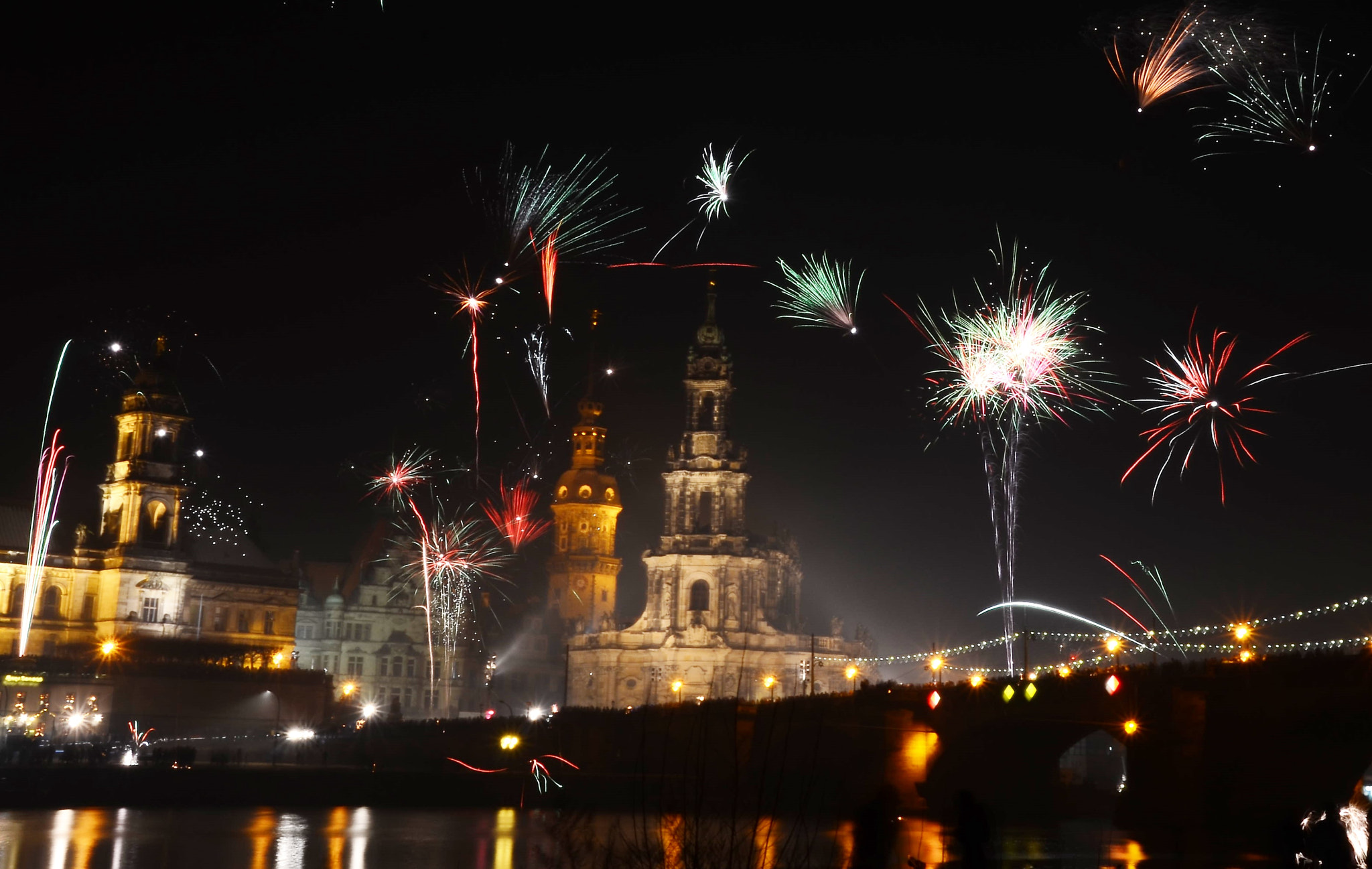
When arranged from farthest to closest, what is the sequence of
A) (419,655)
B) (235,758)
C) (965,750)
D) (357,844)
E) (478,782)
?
(419,655), (235,758), (478,782), (965,750), (357,844)

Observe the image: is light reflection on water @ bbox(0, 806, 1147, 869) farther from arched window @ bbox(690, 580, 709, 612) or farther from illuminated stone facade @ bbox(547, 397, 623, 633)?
illuminated stone facade @ bbox(547, 397, 623, 633)

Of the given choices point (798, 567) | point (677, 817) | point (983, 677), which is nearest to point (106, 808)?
point (677, 817)

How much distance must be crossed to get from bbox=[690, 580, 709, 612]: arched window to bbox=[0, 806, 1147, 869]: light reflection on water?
5110 cm

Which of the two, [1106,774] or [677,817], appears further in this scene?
[1106,774]

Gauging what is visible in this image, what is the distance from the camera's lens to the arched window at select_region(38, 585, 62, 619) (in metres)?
98.6

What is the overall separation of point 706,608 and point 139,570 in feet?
135

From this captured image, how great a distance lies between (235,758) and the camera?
2972 inches

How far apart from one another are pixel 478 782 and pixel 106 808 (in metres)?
17.2

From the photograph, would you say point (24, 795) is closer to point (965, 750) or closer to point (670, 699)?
point (965, 750)

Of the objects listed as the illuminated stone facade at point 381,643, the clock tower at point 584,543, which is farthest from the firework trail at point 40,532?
the clock tower at point 584,543

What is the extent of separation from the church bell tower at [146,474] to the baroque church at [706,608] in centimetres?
2977

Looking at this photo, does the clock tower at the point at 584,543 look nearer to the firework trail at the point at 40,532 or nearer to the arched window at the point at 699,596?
the arched window at the point at 699,596

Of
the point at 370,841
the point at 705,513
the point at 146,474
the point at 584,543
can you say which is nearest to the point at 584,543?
the point at 584,543

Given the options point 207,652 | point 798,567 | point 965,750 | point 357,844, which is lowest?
point 357,844
